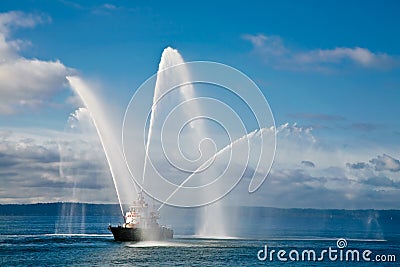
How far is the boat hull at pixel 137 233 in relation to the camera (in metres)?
99.1

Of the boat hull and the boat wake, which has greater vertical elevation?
the boat hull

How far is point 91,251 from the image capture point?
271ft

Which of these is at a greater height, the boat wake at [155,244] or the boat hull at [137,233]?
the boat hull at [137,233]

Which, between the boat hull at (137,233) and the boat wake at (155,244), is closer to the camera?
the boat wake at (155,244)

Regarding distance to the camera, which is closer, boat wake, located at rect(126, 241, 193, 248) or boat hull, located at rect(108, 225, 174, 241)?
boat wake, located at rect(126, 241, 193, 248)

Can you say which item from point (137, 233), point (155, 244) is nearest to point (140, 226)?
point (137, 233)

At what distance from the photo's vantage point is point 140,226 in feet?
335

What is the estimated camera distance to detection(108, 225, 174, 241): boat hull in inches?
3903

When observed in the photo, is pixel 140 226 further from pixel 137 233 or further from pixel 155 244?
pixel 155 244

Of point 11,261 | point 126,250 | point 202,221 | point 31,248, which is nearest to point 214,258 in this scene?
point 126,250

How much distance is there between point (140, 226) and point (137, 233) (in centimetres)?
199

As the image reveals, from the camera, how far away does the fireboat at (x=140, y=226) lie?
9994 centimetres

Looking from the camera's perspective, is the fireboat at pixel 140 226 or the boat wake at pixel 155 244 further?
the fireboat at pixel 140 226

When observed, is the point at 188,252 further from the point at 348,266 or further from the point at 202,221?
the point at 202,221
